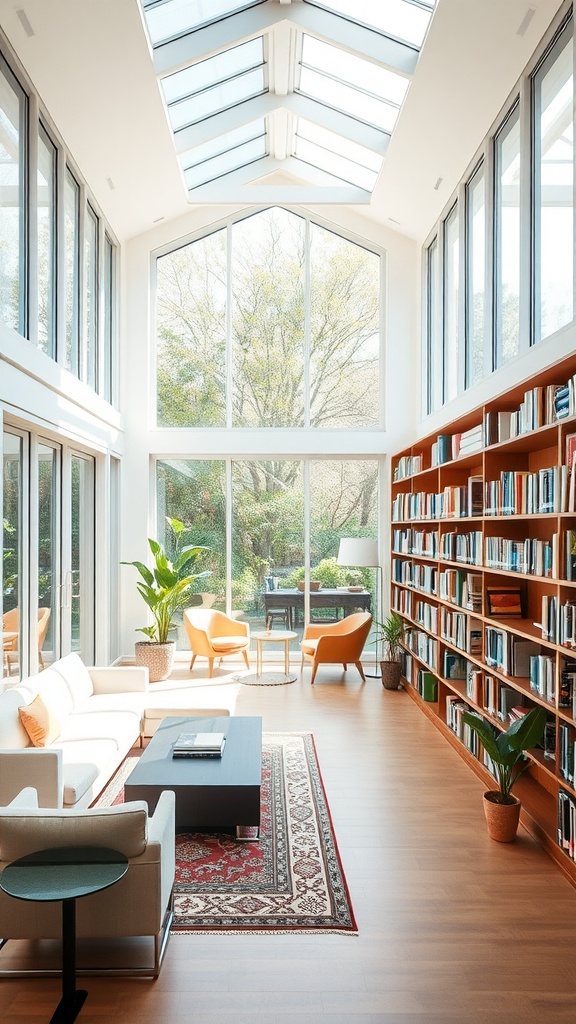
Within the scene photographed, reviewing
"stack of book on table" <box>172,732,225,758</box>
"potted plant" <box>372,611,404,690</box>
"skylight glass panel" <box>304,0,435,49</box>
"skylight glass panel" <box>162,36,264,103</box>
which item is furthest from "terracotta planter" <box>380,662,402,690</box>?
"skylight glass panel" <box>162,36,264,103</box>

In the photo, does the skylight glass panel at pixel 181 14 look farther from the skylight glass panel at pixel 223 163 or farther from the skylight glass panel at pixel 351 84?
the skylight glass panel at pixel 223 163

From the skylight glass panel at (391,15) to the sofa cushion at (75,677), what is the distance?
5.51 m

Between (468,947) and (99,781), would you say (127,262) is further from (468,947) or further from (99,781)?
(468,947)

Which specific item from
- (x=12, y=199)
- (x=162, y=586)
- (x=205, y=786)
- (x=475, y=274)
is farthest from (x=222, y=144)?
(x=205, y=786)

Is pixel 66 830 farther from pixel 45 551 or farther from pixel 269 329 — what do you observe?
pixel 269 329

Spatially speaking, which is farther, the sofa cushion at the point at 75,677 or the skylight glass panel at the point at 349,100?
the skylight glass panel at the point at 349,100

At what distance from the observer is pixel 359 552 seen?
8562 millimetres

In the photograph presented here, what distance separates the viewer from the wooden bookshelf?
387 centimetres

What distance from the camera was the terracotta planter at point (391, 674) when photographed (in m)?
8.13

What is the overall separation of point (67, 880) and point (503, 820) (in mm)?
2547

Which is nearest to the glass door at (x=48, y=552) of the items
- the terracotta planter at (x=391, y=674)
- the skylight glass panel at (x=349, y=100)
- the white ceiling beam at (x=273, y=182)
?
the terracotta planter at (x=391, y=674)

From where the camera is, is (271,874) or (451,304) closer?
(271,874)

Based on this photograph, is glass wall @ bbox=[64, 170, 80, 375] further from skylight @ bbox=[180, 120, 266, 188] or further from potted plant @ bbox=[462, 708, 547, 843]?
potted plant @ bbox=[462, 708, 547, 843]

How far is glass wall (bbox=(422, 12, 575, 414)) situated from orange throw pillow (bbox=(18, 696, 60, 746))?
3932 mm
